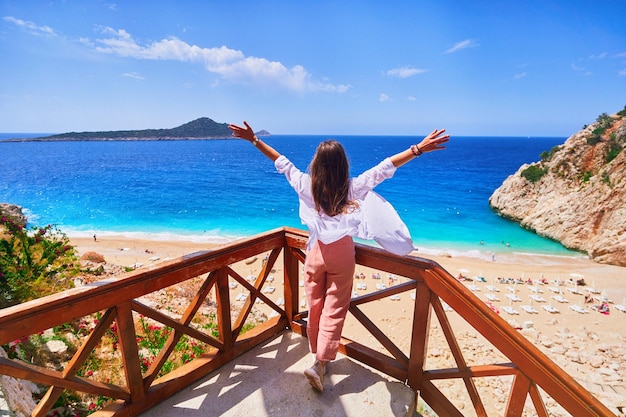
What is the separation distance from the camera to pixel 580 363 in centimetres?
816

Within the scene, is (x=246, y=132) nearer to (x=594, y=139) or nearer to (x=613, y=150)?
(x=613, y=150)

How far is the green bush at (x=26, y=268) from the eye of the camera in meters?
4.62

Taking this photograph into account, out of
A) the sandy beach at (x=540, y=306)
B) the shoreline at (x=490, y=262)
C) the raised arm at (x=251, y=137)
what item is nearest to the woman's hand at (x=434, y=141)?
the raised arm at (x=251, y=137)

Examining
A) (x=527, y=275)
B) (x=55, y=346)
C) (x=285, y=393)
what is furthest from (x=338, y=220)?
(x=527, y=275)

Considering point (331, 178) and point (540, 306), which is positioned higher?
point (331, 178)

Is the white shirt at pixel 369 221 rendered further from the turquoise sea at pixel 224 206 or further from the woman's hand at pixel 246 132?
the turquoise sea at pixel 224 206

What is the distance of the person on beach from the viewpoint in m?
2.48

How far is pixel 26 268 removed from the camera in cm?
546

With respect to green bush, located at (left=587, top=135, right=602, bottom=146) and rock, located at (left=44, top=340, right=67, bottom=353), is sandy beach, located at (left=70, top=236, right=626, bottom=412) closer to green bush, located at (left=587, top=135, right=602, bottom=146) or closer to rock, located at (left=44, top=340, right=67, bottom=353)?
rock, located at (left=44, top=340, right=67, bottom=353)

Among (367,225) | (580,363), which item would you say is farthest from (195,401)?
(580,363)

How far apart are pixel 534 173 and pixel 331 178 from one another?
29.5 m

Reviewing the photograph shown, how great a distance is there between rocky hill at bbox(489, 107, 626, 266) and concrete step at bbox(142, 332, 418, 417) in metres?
20.5

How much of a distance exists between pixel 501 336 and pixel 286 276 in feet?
7.33

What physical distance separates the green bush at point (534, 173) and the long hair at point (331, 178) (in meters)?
28.9
